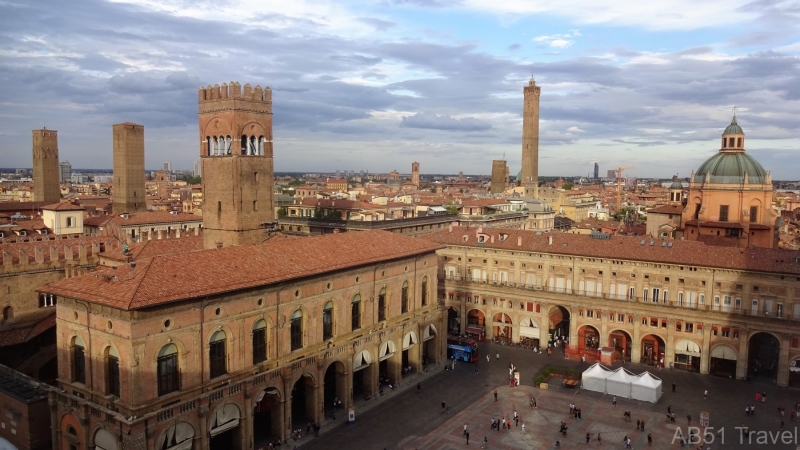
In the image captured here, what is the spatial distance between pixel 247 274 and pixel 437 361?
81.5ft

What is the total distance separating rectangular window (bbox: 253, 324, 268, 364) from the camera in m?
37.7

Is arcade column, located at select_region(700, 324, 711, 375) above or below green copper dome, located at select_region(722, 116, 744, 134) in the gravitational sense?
below

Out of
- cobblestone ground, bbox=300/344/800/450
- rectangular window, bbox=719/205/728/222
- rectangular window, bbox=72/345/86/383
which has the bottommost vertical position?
cobblestone ground, bbox=300/344/800/450

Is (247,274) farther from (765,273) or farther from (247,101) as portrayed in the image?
(765,273)

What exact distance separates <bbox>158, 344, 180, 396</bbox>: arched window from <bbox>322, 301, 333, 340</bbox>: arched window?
Result: 11.9 metres

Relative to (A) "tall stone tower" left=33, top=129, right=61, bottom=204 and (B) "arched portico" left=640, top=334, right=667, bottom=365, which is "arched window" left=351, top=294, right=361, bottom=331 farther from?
(A) "tall stone tower" left=33, top=129, right=61, bottom=204

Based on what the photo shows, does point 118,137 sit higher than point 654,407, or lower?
higher

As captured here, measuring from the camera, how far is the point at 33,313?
47.4 metres

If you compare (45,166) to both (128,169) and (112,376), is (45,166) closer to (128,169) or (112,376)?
(128,169)

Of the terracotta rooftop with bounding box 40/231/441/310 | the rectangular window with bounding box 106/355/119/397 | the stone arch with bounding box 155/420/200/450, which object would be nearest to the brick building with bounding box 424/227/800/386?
the terracotta rooftop with bounding box 40/231/441/310

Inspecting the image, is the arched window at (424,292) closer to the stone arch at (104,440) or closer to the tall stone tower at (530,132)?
the stone arch at (104,440)

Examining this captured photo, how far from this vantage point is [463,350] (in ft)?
190

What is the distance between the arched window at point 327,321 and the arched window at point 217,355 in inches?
341

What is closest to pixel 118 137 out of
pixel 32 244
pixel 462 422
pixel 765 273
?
pixel 32 244
